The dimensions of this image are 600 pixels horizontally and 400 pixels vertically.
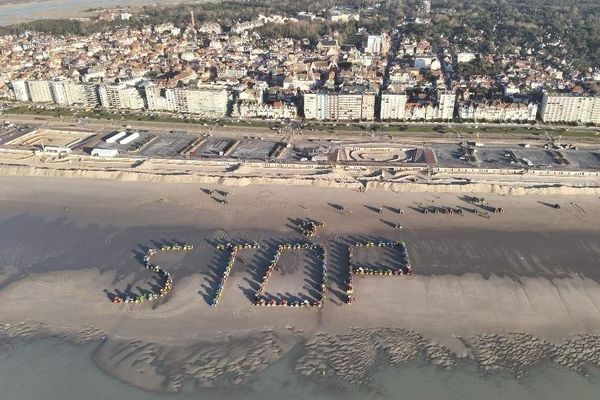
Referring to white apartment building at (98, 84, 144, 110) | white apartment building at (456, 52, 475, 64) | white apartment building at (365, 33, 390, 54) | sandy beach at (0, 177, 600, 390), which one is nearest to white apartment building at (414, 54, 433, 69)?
white apartment building at (456, 52, 475, 64)

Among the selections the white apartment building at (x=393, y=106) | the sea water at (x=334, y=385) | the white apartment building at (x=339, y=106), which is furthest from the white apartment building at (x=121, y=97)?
the sea water at (x=334, y=385)

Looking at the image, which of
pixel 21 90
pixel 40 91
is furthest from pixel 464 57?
pixel 21 90

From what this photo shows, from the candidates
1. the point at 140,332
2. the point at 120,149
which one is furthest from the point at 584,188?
the point at 120,149

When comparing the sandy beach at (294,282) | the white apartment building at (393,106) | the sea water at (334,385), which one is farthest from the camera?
the white apartment building at (393,106)

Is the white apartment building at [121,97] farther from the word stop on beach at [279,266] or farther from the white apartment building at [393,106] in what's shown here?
the word stop on beach at [279,266]

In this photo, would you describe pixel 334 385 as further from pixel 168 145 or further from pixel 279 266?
pixel 168 145

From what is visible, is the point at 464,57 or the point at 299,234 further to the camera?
the point at 464,57
